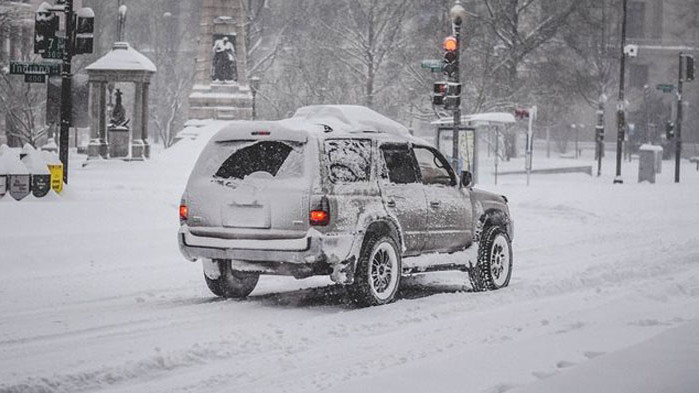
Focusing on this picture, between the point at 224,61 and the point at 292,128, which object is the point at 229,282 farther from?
the point at 224,61

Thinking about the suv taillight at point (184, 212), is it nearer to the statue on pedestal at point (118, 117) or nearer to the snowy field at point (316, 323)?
the snowy field at point (316, 323)

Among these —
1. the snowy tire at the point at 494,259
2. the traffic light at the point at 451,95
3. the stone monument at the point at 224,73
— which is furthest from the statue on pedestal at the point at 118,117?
the snowy tire at the point at 494,259

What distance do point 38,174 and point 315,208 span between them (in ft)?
30.7

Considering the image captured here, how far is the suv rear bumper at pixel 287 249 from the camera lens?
10.5m

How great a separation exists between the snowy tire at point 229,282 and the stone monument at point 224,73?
30.5 m

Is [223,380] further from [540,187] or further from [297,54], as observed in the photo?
[297,54]

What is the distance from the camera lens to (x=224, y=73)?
42.5 m

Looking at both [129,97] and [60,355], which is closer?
[60,355]

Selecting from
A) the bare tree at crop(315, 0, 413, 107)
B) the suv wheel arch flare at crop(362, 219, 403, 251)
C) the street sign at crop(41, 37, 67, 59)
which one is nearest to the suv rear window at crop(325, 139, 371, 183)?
the suv wheel arch flare at crop(362, 219, 403, 251)

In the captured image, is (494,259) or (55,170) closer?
(494,259)

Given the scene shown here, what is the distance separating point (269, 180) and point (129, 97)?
6868cm

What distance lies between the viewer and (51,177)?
19.0 meters

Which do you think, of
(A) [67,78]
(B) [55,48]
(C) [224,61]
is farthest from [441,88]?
(C) [224,61]

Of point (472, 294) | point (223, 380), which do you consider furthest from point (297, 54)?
point (223, 380)
